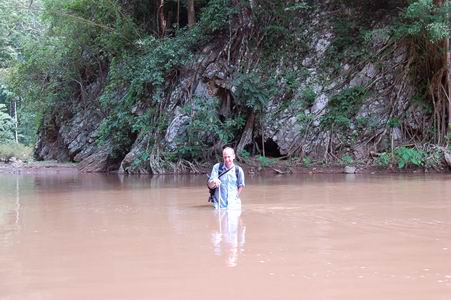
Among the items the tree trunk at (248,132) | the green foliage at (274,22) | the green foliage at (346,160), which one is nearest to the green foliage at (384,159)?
the green foliage at (346,160)

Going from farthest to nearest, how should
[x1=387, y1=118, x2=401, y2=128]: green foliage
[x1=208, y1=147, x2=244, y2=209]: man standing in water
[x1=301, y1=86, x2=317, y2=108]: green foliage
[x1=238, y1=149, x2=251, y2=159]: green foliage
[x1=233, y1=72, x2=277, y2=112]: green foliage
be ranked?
[x1=301, y1=86, x2=317, y2=108]: green foliage
[x1=233, y1=72, x2=277, y2=112]: green foliage
[x1=238, y1=149, x2=251, y2=159]: green foliage
[x1=387, y1=118, x2=401, y2=128]: green foliage
[x1=208, y1=147, x2=244, y2=209]: man standing in water

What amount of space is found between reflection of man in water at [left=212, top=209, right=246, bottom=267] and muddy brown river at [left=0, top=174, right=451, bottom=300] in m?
0.01

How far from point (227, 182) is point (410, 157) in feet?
27.0

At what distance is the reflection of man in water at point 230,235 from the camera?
4496mm

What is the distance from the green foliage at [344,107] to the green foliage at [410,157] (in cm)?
208

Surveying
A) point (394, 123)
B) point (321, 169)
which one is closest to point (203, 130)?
point (321, 169)

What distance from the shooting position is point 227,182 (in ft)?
25.4

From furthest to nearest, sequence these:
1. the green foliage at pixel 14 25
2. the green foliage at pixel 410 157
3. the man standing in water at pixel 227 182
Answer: the green foliage at pixel 14 25 → the green foliage at pixel 410 157 → the man standing in water at pixel 227 182

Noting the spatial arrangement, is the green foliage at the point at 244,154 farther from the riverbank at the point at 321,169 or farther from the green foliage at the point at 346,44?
the green foliage at the point at 346,44

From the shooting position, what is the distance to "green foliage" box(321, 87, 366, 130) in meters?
16.2

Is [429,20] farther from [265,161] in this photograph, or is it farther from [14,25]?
[14,25]

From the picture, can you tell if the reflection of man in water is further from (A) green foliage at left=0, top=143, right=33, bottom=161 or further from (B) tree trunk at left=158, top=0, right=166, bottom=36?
(A) green foliage at left=0, top=143, right=33, bottom=161

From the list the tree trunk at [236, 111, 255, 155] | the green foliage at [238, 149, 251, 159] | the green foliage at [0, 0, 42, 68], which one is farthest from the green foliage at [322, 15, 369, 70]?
the green foliage at [0, 0, 42, 68]

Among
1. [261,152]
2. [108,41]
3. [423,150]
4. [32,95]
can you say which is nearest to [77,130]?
[32,95]
